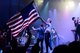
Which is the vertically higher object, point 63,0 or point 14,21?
point 63,0

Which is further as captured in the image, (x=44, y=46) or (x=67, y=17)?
(x=67, y=17)

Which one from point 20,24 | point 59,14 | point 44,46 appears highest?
point 59,14

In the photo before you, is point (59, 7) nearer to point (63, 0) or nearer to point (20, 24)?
point (63, 0)

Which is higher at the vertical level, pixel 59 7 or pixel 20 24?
pixel 59 7

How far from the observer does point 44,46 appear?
8.70 m

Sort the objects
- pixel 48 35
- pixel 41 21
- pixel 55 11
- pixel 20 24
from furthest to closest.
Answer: pixel 55 11 < pixel 41 21 < pixel 48 35 < pixel 20 24

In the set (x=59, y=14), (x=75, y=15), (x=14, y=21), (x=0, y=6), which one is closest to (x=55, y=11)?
(x=59, y=14)

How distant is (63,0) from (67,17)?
2.57 feet

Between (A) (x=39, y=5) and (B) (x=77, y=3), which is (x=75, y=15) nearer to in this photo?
(B) (x=77, y=3)

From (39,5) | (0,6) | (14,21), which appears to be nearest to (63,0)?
(39,5)

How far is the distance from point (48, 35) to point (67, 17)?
318cm

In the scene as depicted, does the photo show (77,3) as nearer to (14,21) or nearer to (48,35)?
(48,35)

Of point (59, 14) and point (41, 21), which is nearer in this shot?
point (41, 21)

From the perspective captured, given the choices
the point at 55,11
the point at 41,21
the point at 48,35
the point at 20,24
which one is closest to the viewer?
the point at 20,24
